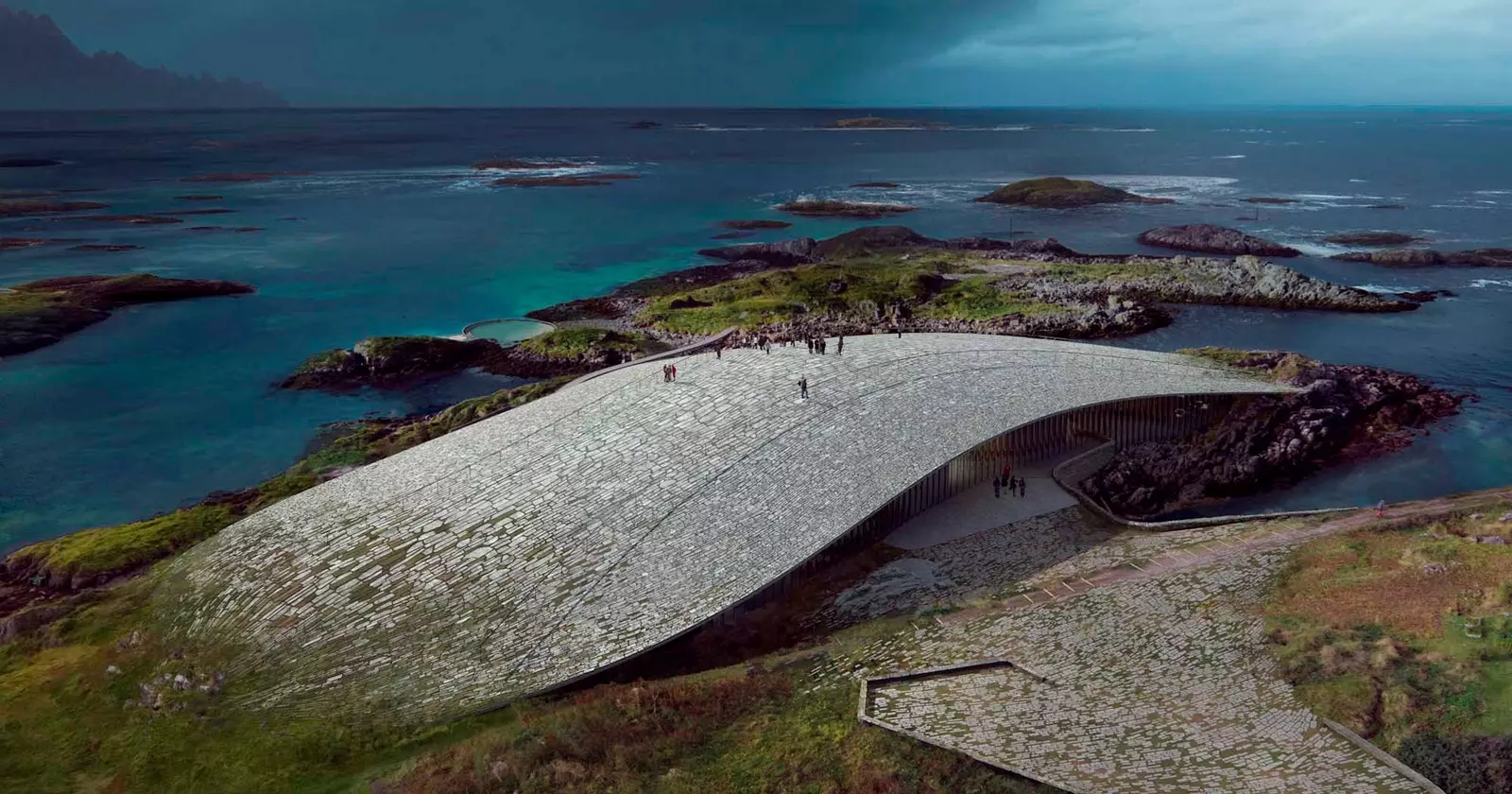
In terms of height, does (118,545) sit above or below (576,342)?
below

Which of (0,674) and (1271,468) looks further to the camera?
(1271,468)

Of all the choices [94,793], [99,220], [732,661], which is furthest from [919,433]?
[99,220]

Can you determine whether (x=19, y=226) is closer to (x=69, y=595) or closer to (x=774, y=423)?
(x=69, y=595)

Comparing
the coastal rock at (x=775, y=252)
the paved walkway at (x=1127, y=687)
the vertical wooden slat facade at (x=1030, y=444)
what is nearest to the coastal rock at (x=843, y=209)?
the coastal rock at (x=775, y=252)

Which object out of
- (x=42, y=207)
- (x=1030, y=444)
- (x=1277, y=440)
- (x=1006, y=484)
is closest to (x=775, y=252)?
(x=1277, y=440)

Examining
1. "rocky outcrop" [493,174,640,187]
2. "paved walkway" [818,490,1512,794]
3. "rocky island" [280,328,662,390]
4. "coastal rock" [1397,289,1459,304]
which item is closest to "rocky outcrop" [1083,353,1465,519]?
"paved walkway" [818,490,1512,794]

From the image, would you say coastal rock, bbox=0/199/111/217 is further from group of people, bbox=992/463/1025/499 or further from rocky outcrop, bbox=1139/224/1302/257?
rocky outcrop, bbox=1139/224/1302/257

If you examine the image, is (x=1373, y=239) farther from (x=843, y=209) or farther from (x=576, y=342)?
(x=576, y=342)
